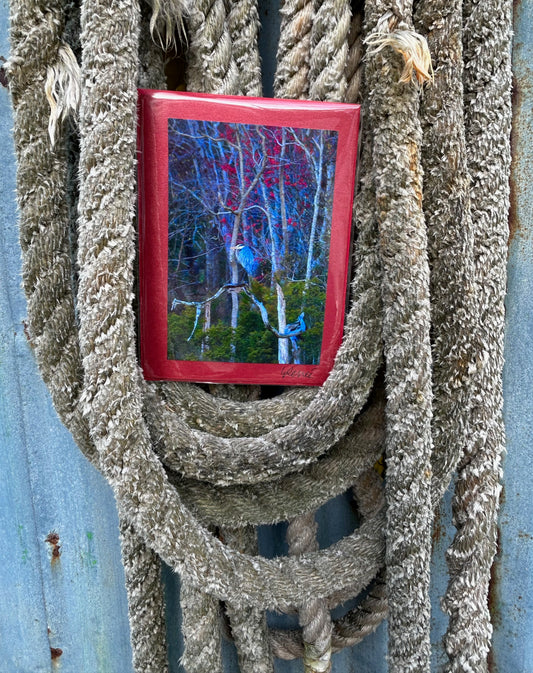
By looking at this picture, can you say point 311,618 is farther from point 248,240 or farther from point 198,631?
point 248,240

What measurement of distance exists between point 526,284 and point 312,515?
1.16 feet

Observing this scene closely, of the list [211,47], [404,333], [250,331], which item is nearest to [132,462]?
[250,331]

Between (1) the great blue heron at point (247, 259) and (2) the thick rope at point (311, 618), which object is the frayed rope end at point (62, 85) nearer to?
(1) the great blue heron at point (247, 259)

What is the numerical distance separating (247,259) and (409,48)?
0.74 feet

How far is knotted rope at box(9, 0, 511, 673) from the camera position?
43 centimetres

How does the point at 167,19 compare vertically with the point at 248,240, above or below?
above

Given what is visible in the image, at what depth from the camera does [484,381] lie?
49cm

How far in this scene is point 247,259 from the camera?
1.57 ft

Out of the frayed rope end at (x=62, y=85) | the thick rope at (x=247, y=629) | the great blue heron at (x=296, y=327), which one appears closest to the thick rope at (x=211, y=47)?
the frayed rope end at (x=62, y=85)

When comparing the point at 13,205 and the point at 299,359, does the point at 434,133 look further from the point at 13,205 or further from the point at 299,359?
the point at 13,205

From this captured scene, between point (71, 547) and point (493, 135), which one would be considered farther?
point (71, 547)

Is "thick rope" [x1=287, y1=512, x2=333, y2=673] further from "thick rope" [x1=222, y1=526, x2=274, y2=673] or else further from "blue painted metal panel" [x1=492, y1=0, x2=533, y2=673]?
"blue painted metal panel" [x1=492, y1=0, x2=533, y2=673]

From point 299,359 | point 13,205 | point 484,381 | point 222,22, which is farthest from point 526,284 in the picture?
point 13,205

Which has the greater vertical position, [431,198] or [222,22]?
[222,22]
